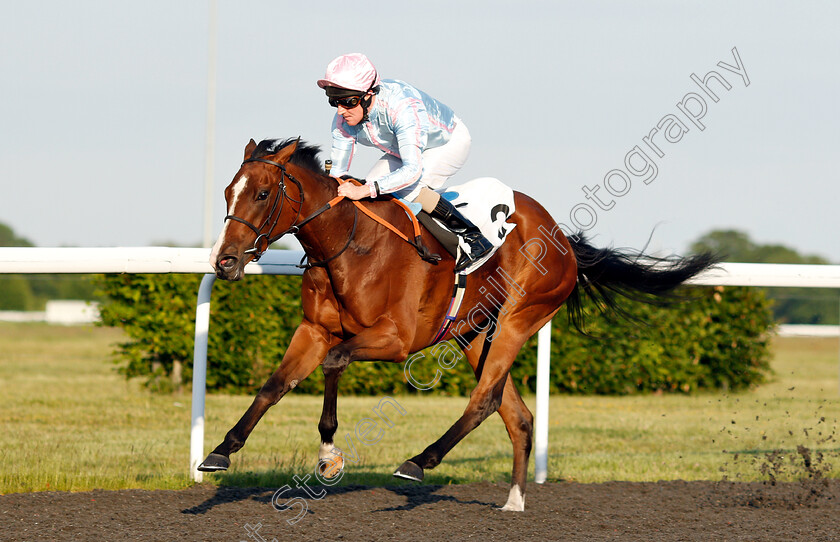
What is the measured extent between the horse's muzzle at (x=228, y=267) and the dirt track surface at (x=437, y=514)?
102 cm

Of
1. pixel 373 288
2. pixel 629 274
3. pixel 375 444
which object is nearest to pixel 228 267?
pixel 373 288

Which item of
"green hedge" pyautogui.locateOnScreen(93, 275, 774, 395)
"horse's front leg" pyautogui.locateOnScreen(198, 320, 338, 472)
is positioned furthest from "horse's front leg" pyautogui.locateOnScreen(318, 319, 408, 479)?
"green hedge" pyautogui.locateOnScreen(93, 275, 774, 395)

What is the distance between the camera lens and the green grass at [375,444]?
5410mm

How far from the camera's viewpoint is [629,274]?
529 centimetres

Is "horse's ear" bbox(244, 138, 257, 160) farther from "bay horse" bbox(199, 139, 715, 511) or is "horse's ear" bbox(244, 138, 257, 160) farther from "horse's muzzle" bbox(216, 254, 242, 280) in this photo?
"horse's muzzle" bbox(216, 254, 242, 280)

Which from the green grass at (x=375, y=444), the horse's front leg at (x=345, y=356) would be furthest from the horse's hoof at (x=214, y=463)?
the green grass at (x=375, y=444)

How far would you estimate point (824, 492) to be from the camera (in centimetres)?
491

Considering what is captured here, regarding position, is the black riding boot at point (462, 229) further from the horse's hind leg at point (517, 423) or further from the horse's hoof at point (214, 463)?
the horse's hoof at point (214, 463)

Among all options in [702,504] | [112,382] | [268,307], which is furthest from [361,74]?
[112,382]

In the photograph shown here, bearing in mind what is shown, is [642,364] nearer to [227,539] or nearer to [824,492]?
[824,492]

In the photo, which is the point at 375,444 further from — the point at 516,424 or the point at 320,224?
the point at 320,224

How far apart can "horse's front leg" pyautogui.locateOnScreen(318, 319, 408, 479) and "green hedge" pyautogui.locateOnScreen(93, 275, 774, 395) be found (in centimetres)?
466

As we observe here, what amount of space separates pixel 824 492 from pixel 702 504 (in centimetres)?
82

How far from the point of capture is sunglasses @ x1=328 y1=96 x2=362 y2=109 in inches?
155
